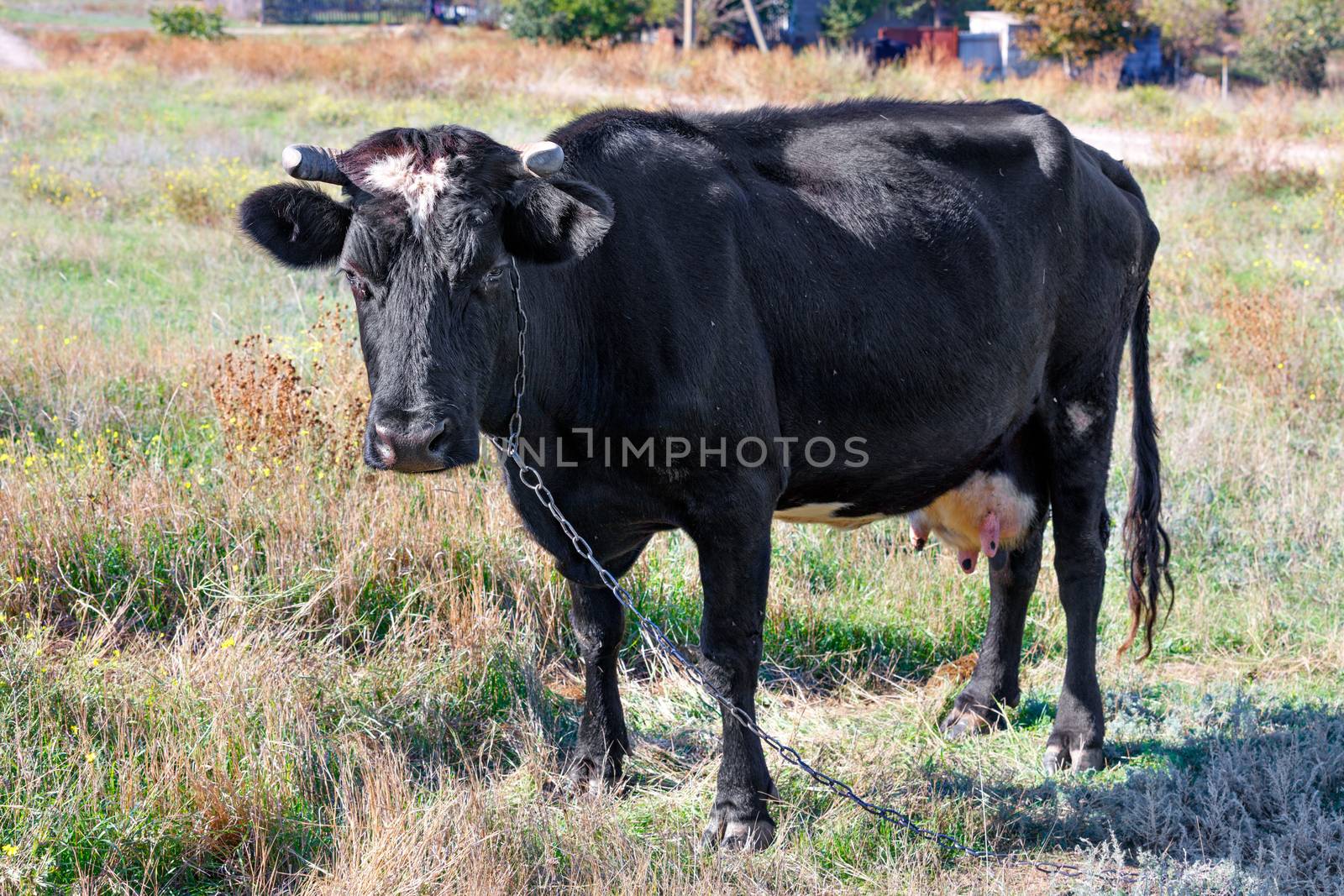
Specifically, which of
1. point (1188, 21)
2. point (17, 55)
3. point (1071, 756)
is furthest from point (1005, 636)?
point (1188, 21)

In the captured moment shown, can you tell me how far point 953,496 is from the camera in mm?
5242

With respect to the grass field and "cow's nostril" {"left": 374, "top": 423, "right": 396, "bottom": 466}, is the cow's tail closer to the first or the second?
the grass field

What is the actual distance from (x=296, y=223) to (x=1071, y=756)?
361 cm

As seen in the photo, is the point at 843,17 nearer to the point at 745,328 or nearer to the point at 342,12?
the point at 342,12

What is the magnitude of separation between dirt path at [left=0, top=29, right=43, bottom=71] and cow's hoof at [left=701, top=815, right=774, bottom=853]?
38.0 metres

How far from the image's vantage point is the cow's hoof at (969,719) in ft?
16.9

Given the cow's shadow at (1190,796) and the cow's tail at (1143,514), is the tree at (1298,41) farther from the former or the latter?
the cow's shadow at (1190,796)

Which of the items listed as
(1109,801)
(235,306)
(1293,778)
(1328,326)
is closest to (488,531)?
(1109,801)

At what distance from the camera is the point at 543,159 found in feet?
11.3

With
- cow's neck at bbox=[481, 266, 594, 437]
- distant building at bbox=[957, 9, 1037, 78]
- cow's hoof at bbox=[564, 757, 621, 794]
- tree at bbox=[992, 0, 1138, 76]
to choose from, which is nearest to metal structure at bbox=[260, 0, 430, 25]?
distant building at bbox=[957, 9, 1037, 78]

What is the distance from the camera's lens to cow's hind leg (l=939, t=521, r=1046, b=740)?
5.34 meters

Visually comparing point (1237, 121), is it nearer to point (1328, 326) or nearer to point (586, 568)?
point (1328, 326)

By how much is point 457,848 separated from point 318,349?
4231 millimetres

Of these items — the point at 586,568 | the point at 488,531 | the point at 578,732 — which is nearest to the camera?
the point at 586,568
